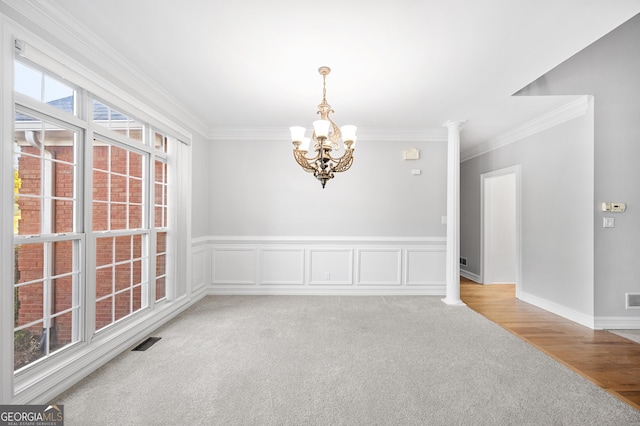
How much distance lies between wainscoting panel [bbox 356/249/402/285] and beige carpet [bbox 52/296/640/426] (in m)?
1.27

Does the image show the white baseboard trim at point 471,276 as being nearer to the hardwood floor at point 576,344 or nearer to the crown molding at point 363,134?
the hardwood floor at point 576,344

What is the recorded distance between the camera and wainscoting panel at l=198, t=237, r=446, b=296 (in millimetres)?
4688

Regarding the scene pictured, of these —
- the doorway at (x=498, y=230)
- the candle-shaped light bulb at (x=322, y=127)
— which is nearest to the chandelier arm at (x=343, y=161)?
the candle-shaped light bulb at (x=322, y=127)

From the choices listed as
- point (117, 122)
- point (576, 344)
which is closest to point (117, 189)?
point (117, 122)

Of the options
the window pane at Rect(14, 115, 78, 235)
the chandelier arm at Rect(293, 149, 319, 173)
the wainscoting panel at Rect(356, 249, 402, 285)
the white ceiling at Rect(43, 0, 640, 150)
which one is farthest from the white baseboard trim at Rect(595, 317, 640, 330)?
the window pane at Rect(14, 115, 78, 235)

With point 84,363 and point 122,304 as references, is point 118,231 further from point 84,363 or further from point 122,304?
point 84,363

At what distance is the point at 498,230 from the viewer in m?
5.43

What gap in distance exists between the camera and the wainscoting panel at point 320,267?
4688mm

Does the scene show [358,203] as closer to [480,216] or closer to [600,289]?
[480,216]

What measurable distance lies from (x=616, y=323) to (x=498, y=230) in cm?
233

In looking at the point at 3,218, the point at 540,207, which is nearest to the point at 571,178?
the point at 540,207

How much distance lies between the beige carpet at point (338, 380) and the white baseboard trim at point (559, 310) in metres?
1.05

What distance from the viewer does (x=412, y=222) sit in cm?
476

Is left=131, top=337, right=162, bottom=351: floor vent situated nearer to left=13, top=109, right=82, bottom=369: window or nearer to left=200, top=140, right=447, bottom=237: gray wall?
left=13, top=109, right=82, bottom=369: window
